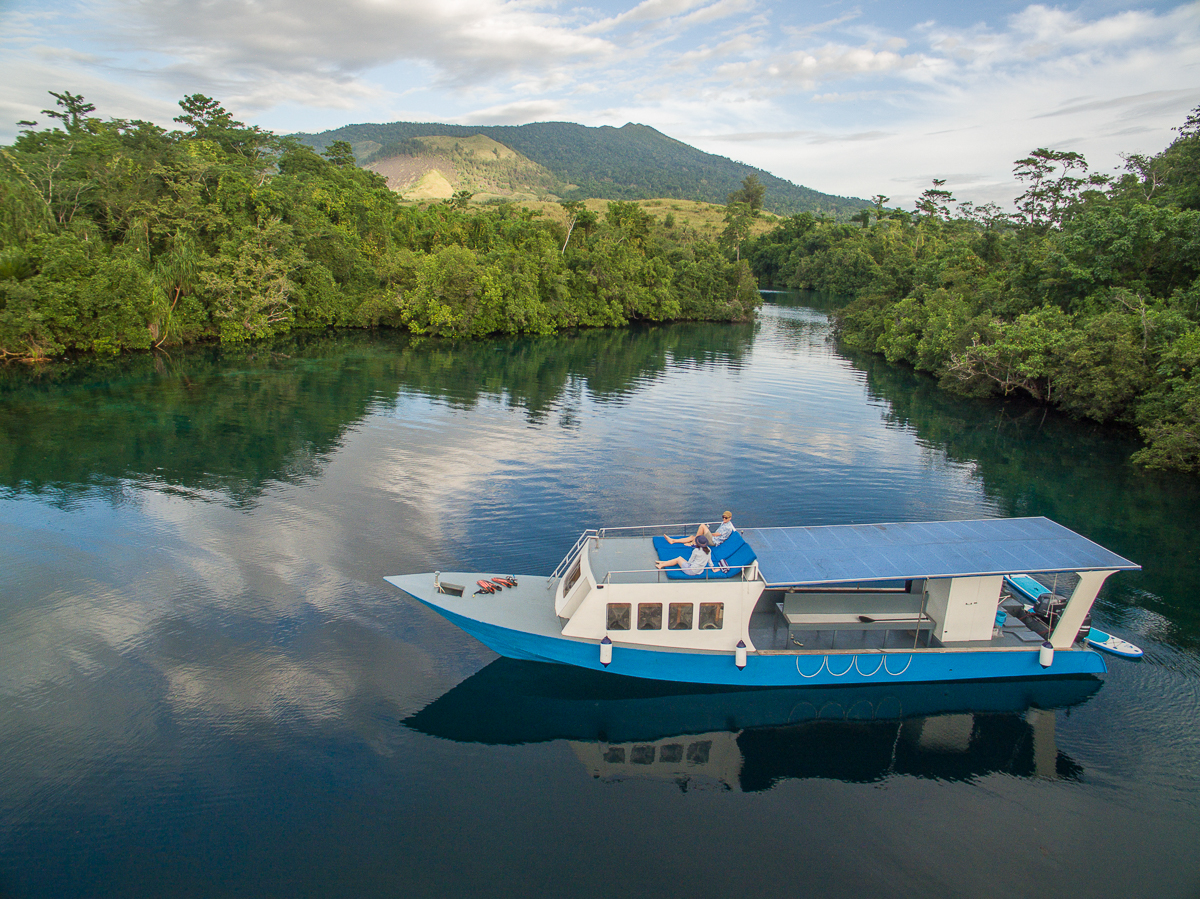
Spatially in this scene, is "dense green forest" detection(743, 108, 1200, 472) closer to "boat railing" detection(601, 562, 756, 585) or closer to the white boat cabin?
the white boat cabin

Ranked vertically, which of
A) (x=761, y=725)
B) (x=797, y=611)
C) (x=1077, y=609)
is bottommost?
(x=761, y=725)

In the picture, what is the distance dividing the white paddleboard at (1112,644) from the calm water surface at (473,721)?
396 mm

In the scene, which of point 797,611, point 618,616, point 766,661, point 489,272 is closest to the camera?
point 618,616

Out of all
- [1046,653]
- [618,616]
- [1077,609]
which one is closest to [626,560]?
[618,616]

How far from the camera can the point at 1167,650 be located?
15.9 m

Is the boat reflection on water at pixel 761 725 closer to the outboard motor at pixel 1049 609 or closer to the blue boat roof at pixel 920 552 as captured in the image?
the outboard motor at pixel 1049 609

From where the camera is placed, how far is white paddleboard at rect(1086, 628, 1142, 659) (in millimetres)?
15281

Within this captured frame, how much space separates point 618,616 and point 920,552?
6.55 meters

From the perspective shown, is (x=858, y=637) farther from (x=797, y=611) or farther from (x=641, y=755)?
(x=641, y=755)

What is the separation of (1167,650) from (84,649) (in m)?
24.2

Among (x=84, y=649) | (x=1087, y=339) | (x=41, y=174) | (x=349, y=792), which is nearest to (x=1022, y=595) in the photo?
(x=349, y=792)

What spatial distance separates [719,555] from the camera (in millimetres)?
14516

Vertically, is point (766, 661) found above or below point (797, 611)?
below

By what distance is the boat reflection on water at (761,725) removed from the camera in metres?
12.5
